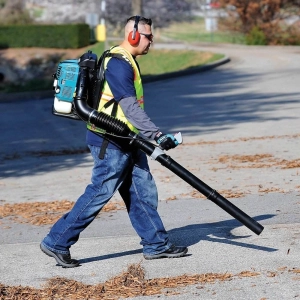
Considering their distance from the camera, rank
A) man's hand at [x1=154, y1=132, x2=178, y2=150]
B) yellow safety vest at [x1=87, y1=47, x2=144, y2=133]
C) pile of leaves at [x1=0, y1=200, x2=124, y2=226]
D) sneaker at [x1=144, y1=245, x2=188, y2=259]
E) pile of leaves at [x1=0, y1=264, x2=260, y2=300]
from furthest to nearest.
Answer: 1. pile of leaves at [x1=0, y1=200, x2=124, y2=226]
2. sneaker at [x1=144, y1=245, x2=188, y2=259]
3. yellow safety vest at [x1=87, y1=47, x2=144, y2=133]
4. man's hand at [x1=154, y1=132, x2=178, y2=150]
5. pile of leaves at [x1=0, y1=264, x2=260, y2=300]

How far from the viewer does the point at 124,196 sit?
6.13 m

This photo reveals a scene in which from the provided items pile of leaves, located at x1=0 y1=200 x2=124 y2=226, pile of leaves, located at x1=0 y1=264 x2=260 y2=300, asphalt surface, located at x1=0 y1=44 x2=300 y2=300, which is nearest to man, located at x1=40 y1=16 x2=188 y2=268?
asphalt surface, located at x1=0 y1=44 x2=300 y2=300

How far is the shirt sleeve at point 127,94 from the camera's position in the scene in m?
5.56

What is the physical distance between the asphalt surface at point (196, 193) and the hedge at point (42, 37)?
27903 mm

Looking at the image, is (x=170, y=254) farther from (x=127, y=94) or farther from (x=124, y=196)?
(x=127, y=94)

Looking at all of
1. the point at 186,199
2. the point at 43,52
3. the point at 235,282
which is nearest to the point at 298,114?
the point at 186,199

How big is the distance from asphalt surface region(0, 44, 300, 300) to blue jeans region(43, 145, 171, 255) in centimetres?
18

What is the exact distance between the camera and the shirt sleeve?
556 cm

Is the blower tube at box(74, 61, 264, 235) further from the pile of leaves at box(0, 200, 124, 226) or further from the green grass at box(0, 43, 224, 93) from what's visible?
the green grass at box(0, 43, 224, 93)

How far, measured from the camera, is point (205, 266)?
5.84 m

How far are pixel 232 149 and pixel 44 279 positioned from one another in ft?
22.7

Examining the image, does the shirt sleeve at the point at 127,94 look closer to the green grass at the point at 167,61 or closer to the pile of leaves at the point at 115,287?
the pile of leaves at the point at 115,287

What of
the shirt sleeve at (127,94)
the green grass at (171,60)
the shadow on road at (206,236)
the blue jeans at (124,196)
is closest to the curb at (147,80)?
the green grass at (171,60)

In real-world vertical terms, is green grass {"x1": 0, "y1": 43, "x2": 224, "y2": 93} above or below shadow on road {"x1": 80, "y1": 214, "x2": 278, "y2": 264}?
below
